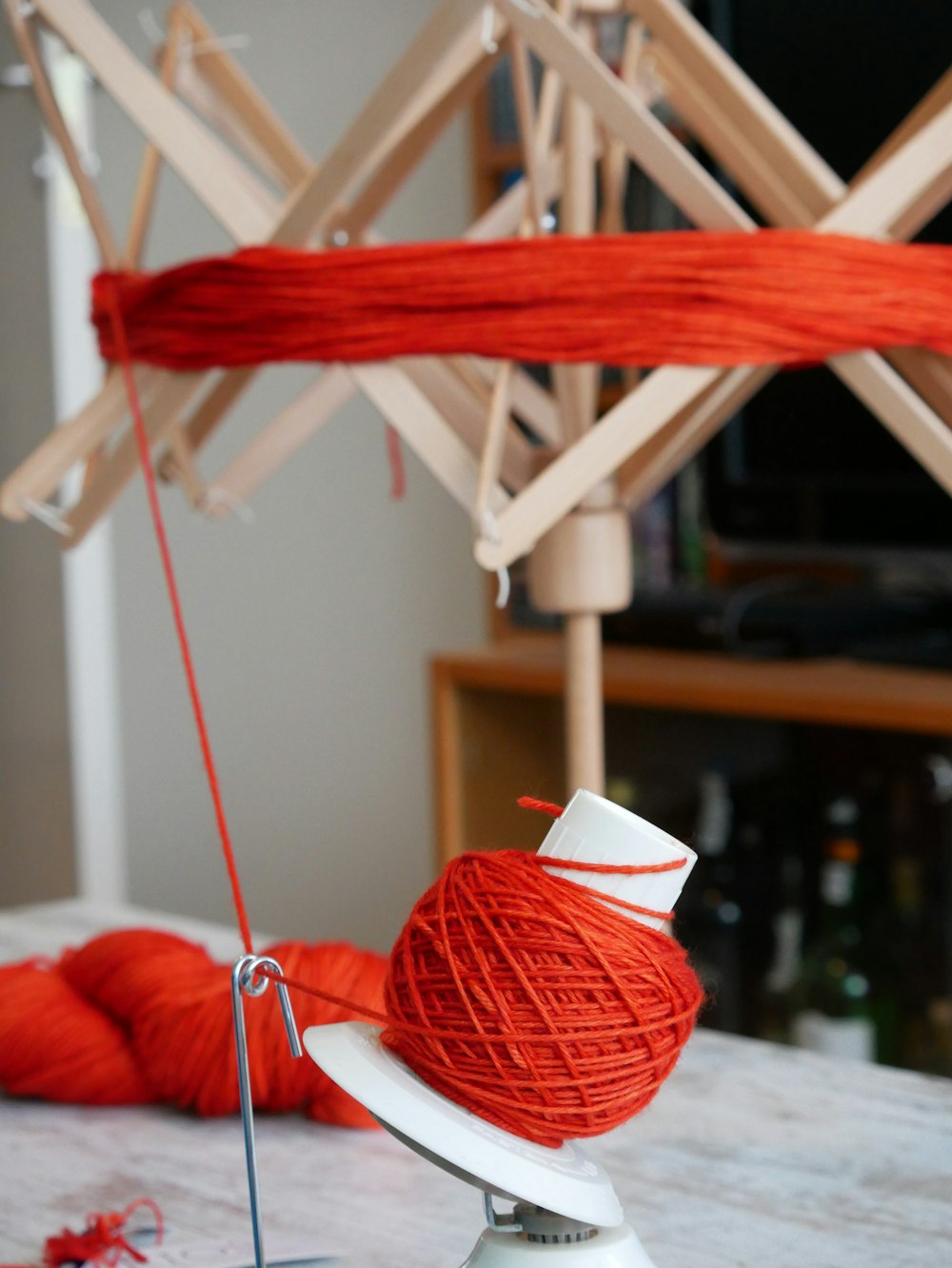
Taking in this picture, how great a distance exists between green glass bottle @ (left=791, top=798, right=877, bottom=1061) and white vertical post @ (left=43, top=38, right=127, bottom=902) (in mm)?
805

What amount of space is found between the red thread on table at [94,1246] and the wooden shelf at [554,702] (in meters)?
0.83

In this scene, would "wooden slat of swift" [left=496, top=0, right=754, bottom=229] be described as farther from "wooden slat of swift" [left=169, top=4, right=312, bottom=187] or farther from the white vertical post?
the white vertical post

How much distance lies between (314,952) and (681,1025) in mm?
261

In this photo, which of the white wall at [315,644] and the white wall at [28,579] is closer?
the white wall at [28,579]

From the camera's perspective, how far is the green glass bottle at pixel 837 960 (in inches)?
53.4

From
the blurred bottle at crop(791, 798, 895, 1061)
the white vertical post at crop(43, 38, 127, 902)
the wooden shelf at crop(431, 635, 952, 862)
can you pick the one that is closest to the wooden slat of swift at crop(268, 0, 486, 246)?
the wooden shelf at crop(431, 635, 952, 862)

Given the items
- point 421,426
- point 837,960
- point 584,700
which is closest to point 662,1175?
point 584,700

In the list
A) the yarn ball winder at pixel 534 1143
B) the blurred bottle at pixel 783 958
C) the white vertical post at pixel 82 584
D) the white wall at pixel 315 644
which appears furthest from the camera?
the white wall at pixel 315 644

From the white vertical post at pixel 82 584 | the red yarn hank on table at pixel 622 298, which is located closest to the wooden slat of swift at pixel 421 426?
the red yarn hank on table at pixel 622 298

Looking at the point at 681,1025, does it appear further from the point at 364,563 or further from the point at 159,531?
the point at 364,563

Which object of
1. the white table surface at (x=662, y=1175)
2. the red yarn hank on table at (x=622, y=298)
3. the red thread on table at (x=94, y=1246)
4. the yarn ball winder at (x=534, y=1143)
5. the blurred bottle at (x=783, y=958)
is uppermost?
the red yarn hank on table at (x=622, y=298)

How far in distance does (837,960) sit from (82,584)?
2.92 ft

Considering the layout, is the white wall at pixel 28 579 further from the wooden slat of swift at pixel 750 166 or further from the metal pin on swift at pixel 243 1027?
the metal pin on swift at pixel 243 1027

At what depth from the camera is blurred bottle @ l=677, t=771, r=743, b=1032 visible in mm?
1471
